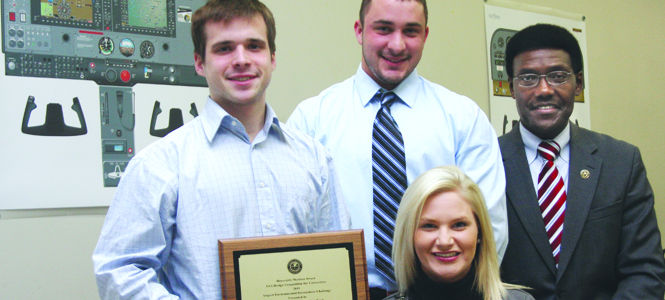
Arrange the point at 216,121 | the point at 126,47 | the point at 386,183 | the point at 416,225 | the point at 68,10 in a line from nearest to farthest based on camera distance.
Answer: the point at 216,121 → the point at 416,225 → the point at 386,183 → the point at 68,10 → the point at 126,47

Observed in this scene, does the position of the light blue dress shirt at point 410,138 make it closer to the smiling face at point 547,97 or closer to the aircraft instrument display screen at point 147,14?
the smiling face at point 547,97

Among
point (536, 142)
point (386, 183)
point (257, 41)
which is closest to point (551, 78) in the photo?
point (536, 142)

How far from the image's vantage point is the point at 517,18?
4.40 metres

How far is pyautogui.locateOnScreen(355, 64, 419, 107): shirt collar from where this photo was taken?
2.35 m

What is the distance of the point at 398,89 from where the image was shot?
93.0 inches

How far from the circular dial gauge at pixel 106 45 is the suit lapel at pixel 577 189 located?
2.00 metres

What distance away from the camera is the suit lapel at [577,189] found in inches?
88.0

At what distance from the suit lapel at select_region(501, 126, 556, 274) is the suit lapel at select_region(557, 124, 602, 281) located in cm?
7

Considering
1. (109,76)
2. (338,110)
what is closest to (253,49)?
(338,110)

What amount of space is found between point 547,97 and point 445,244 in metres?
0.86

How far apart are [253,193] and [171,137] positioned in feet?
0.97

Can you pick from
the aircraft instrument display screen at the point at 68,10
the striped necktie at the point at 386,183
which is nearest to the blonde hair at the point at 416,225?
the striped necktie at the point at 386,183

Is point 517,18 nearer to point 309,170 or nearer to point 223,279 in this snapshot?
point 309,170

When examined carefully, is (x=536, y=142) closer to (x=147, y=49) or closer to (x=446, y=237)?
(x=446, y=237)
